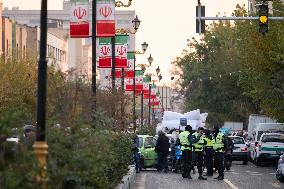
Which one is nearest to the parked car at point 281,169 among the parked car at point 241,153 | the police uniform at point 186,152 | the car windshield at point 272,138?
the police uniform at point 186,152

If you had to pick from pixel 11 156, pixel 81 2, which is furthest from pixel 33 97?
pixel 11 156

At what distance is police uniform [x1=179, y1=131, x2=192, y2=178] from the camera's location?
35750mm

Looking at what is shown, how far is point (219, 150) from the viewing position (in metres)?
36.1

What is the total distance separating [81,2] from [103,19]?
4.58ft

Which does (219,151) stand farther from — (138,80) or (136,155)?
(138,80)

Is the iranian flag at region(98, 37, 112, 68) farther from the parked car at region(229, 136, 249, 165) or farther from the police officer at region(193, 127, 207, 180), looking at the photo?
the parked car at region(229, 136, 249, 165)

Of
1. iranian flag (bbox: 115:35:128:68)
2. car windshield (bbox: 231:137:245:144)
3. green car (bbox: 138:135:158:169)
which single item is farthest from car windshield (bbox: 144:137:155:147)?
car windshield (bbox: 231:137:245:144)

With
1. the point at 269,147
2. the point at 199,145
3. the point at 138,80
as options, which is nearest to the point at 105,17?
the point at 199,145

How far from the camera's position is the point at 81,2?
3203 cm

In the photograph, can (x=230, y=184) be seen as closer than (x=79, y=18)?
No

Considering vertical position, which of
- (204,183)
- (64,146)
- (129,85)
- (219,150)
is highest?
(129,85)

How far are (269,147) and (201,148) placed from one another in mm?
14492

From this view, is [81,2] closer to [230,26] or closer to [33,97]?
[33,97]

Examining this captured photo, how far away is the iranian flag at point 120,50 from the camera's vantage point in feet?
142
